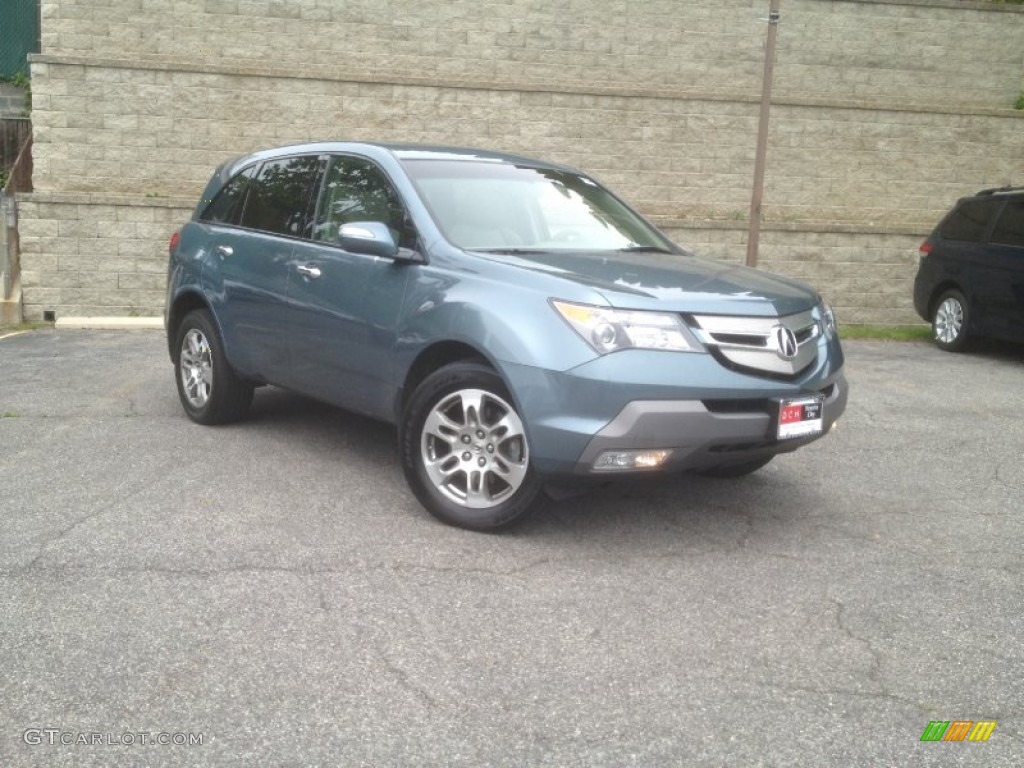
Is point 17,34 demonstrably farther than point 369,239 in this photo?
Yes

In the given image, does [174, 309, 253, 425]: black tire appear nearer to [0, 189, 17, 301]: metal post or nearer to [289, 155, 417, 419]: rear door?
[289, 155, 417, 419]: rear door

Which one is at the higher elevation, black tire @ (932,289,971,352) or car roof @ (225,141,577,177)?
car roof @ (225,141,577,177)

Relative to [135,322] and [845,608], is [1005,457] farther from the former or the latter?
[135,322]

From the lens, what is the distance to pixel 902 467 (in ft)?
21.4

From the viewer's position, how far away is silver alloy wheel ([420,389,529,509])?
4816 millimetres

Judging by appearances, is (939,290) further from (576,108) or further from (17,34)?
(17,34)

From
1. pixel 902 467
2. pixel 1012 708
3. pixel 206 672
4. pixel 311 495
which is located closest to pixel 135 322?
pixel 311 495

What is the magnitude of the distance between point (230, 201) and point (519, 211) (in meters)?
2.31

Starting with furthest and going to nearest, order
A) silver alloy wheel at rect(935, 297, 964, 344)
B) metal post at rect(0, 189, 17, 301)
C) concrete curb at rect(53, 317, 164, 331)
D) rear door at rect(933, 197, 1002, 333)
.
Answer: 1. metal post at rect(0, 189, 17, 301)
2. concrete curb at rect(53, 317, 164, 331)
3. silver alloy wheel at rect(935, 297, 964, 344)
4. rear door at rect(933, 197, 1002, 333)

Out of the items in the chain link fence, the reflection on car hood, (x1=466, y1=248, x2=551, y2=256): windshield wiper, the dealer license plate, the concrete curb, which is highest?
the chain link fence

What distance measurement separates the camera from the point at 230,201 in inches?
279

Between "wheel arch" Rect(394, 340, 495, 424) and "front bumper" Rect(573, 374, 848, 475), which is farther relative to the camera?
"wheel arch" Rect(394, 340, 495, 424)

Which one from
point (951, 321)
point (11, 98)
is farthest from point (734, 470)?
point (11, 98)

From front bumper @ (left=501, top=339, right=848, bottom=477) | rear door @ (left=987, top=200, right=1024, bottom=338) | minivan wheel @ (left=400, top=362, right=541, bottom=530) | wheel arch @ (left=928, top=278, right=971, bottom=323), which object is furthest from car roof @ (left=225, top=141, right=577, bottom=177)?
wheel arch @ (left=928, top=278, right=971, bottom=323)
